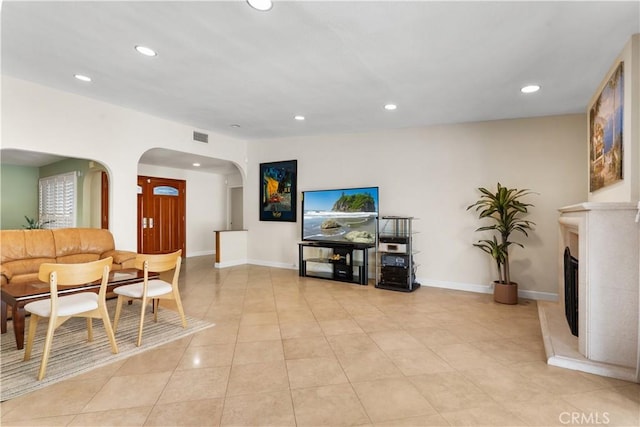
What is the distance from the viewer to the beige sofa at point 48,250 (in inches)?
144

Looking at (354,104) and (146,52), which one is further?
(354,104)

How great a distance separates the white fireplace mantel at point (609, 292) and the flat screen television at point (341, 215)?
311cm

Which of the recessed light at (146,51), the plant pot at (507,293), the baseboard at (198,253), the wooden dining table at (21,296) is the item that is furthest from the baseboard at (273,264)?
the recessed light at (146,51)

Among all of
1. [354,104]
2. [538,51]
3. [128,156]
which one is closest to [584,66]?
[538,51]

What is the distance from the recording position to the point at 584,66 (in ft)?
9.76

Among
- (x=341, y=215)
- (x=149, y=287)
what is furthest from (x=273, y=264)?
(x=149, y=287)

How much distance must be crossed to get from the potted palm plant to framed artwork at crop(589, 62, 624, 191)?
930 millimetres

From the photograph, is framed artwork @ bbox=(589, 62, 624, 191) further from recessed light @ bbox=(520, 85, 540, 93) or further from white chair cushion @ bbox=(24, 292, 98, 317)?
white chair cushion @ bbox=(24, 292, 98, 317)

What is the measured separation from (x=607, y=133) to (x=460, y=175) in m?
2.03

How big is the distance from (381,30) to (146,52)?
7.27 ft

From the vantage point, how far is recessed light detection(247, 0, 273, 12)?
2.12m

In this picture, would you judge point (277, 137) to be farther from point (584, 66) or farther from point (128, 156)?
point (584, 66)

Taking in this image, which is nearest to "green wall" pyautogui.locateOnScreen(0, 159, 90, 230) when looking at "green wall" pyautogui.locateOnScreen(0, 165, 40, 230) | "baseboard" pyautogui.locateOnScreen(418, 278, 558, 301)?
"green wall" pyautogui.locateOnScreen(0, 165, 40, 230)

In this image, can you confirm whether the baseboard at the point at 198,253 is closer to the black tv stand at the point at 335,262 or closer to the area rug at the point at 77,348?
the black tv stand at the point at 335,262
